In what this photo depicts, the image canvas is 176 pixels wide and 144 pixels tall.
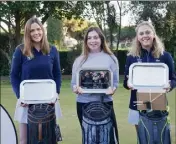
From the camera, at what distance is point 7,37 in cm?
1120

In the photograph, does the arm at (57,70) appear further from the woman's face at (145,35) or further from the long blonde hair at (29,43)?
the woman's face at (145,35)

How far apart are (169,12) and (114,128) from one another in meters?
8.11

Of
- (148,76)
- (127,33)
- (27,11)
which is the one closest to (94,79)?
(148,76)

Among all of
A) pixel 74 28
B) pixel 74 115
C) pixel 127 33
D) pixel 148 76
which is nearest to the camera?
pixel 148 76

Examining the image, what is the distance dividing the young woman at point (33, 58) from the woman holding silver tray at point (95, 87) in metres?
0.20

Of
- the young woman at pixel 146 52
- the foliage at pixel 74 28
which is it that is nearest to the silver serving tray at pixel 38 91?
the young woman at pixel 146 52

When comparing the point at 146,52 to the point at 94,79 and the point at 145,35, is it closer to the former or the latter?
the point at 145,35

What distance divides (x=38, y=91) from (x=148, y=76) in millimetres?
741

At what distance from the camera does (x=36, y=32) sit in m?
2.74

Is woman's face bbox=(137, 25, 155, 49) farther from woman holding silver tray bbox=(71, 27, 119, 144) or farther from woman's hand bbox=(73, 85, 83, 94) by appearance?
woman's hand bbox=(73, 85, 83, 94)

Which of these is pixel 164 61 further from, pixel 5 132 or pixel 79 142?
pixel 79 142

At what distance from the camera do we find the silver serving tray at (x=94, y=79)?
274 centimetres

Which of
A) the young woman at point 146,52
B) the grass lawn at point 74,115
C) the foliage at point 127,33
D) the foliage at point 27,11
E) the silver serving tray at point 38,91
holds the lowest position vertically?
the grass lawn at point 74,115

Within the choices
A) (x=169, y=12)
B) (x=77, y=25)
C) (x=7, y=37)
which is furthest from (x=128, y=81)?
(x=77, y=25)
